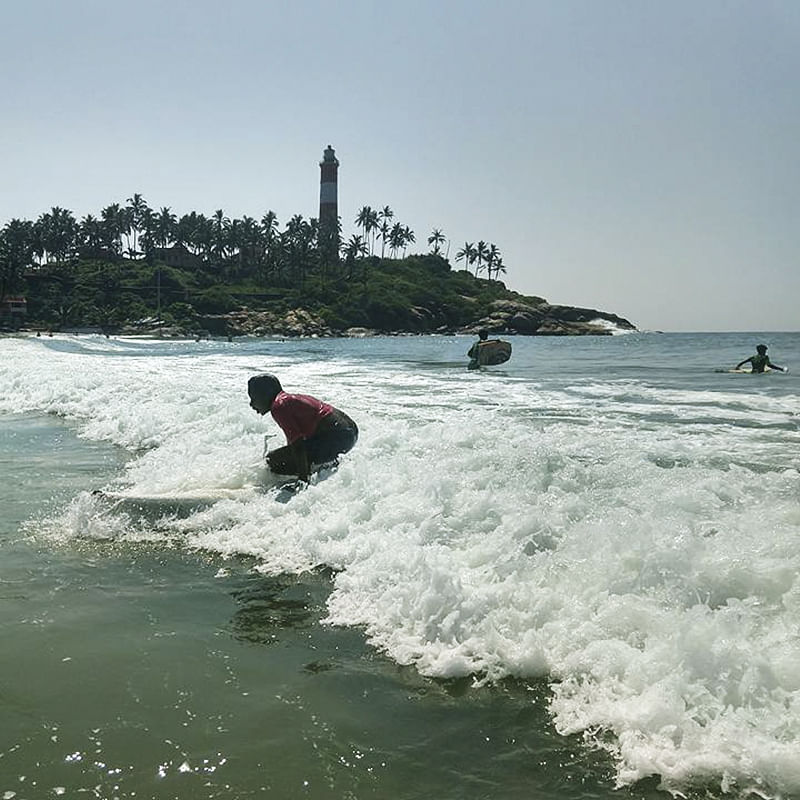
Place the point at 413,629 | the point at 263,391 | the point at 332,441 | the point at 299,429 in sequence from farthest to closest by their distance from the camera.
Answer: the point at 332,441 < the point at 263,391 < the point at 299,429 < the point at 413,629

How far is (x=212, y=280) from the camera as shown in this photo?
12494cm

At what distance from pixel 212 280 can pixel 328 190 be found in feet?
90.7

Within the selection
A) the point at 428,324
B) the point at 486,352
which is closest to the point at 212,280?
the point at 428,324

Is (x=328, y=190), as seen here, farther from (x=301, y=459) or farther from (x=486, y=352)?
(x=301, y=459)

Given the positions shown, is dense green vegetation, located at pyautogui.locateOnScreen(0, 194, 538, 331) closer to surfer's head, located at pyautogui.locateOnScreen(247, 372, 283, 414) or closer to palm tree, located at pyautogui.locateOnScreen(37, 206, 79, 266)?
palm tree, located at pyautogui.locateOnScreen(37, 206, 79, 266)

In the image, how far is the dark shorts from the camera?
8082 mm

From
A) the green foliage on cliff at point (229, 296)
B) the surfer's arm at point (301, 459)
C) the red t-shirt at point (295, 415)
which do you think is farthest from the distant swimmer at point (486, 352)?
the green foliage on cliff at point (229, 296)

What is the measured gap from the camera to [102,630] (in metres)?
4.46

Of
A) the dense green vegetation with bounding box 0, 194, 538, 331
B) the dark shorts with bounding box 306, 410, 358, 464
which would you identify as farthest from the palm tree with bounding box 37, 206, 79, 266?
the dark shorts with bounding box 306, 410, 358, 464

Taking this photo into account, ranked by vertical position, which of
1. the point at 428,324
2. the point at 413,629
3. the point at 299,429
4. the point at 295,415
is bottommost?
the point at 413,629

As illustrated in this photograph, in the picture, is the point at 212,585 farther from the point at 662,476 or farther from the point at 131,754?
the point at 662,476

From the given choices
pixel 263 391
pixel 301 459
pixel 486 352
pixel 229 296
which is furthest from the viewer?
pixel 229 296

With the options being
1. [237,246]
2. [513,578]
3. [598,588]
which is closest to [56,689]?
[513,578]

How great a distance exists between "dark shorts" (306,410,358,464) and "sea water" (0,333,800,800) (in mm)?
299
